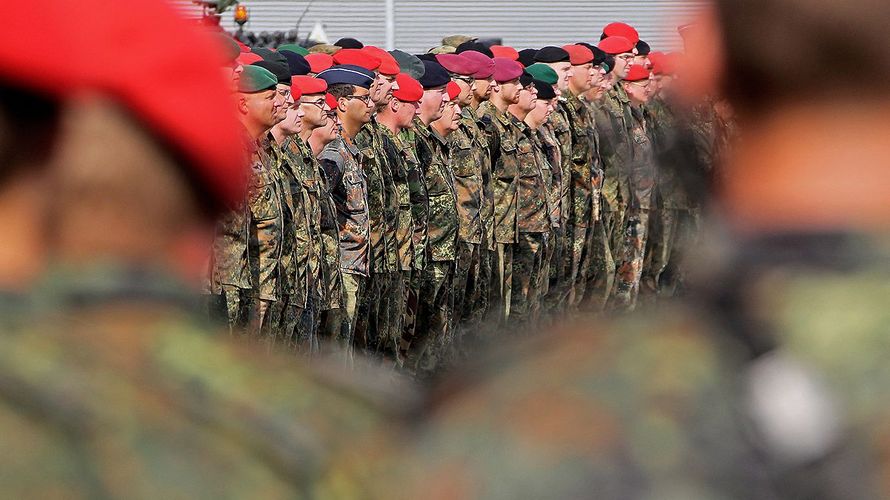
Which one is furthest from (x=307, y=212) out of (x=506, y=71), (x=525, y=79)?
(x=525, y=79)

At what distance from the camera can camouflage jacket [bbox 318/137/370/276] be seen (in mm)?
8625

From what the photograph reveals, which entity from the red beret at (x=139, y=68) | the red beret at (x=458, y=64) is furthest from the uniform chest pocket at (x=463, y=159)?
the red beret at (x=139, y=68)

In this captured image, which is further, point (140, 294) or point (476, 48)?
point (476, 48)

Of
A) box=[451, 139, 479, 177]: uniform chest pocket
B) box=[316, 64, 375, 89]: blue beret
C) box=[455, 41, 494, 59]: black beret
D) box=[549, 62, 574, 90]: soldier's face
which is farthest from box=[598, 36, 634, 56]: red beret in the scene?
box=[316, 64, 375, 89]: blue beret

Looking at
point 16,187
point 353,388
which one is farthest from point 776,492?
point 16,187

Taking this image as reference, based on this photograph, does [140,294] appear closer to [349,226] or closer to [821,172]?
[821,172]

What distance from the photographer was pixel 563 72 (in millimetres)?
13102

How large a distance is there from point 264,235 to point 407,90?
2.46 m

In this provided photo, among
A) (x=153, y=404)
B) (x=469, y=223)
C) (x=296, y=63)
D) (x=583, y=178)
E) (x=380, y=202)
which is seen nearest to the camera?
(x=153, y=404)

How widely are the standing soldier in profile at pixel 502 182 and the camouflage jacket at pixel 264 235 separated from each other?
10.1 feet

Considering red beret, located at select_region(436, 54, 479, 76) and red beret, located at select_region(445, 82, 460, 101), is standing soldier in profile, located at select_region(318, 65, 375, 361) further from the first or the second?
red beret, located at select_region(436, 54, 479, 76)

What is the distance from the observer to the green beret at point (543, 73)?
40.7 feet

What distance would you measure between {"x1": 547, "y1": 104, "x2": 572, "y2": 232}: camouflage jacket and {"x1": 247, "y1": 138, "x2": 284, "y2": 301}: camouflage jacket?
14.8ft

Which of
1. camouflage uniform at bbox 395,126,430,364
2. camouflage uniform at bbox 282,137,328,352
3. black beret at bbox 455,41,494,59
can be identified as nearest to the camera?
camouflage uniform at bbox 282,137,328,352
